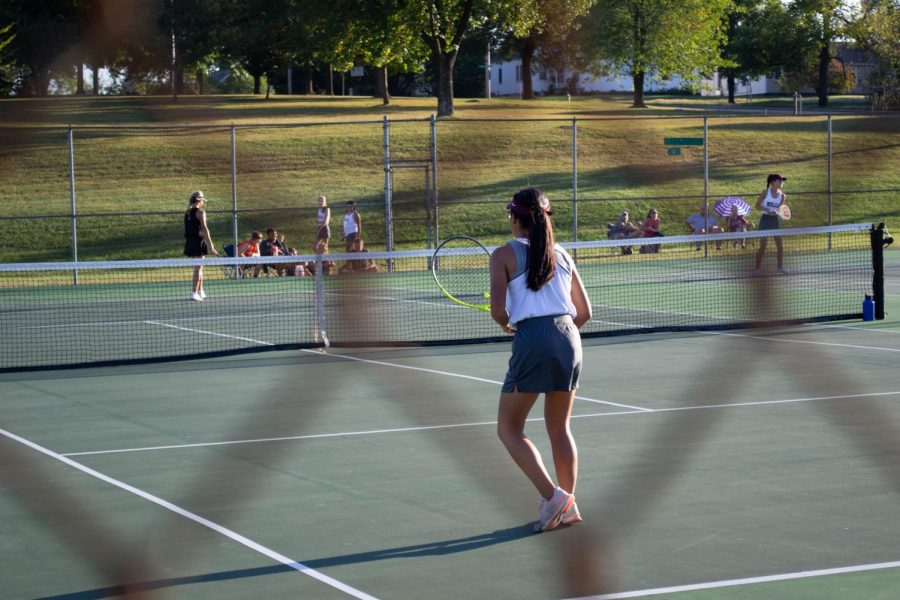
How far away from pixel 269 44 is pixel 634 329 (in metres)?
33.1

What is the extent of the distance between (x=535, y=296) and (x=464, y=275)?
15.6 meters

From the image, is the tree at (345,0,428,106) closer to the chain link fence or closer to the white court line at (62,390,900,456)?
the chain link fence

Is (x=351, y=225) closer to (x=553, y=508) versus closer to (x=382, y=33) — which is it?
(x=382, y=33)

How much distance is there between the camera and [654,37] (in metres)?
35.1

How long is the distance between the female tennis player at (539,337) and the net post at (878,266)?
884 centimetres

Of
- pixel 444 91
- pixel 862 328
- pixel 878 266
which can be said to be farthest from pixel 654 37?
pixel 862 328

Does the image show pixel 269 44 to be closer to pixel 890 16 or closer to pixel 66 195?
pixel 66 195

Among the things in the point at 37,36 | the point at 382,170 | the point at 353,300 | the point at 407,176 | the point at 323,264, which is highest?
the point at 37,36

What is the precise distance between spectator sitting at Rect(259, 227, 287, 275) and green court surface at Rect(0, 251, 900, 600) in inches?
408

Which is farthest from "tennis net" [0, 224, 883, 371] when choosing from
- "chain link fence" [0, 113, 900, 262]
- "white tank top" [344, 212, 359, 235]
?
"chain link fence" [0, 113, 900, 262]

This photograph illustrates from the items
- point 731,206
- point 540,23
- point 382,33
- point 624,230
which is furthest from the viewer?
point 382,33

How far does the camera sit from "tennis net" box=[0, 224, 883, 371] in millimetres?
12820

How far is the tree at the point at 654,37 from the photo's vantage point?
28.8 meters

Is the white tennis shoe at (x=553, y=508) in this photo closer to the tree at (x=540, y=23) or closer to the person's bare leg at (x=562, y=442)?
the person's bare leg at (x=562, y=442)
